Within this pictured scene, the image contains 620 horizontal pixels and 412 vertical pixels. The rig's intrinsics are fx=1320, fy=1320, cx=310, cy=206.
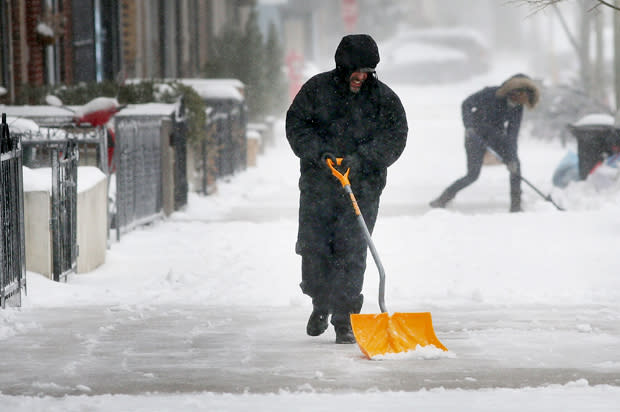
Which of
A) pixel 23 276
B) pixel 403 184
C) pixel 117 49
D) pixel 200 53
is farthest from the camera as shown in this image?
pixel 200 53

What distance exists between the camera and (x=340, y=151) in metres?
6.98

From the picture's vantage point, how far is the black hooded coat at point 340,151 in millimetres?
6934

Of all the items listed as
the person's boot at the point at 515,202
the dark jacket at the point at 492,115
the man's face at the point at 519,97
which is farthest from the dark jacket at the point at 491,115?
the person's boot at the point at 515,202

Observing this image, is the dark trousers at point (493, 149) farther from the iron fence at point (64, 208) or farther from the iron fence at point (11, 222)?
the iron fence at point (11, 222)

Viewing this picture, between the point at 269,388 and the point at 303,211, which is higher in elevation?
the point at 303,211

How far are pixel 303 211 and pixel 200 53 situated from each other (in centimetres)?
2295

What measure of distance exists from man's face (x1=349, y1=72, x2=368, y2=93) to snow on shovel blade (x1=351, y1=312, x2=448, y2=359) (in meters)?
1.20

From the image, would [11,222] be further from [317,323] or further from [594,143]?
[594,143]

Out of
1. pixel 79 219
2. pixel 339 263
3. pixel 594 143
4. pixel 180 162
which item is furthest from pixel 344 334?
pixel 594 143

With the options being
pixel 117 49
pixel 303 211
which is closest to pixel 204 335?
pixel 303 211

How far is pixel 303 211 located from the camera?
7062mm

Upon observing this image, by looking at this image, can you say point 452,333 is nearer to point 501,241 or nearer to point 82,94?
point 501,241

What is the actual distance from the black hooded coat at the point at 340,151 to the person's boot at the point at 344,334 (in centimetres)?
15

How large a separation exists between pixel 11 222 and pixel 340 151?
7.31 ft
